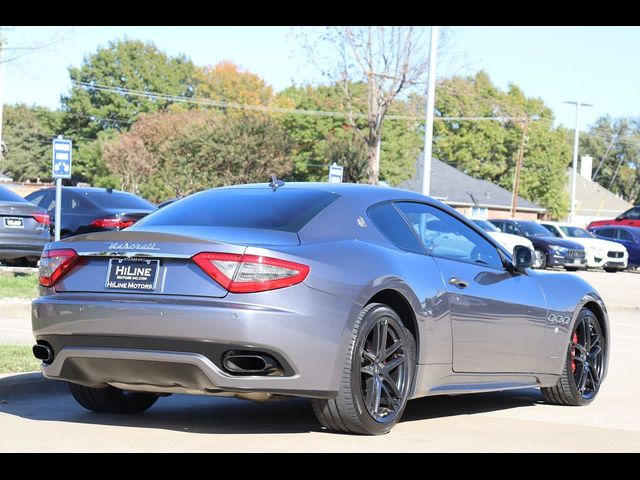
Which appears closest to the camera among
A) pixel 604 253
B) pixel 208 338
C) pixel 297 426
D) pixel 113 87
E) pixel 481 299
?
pixel 208 338

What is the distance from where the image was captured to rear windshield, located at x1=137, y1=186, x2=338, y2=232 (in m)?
6.68

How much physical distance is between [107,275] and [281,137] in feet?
224

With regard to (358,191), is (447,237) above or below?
below

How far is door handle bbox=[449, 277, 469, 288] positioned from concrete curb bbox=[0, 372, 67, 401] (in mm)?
3025

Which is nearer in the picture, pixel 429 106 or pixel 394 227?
pixel 394 227

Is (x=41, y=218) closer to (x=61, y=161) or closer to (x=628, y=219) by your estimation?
(x=61, y=161)

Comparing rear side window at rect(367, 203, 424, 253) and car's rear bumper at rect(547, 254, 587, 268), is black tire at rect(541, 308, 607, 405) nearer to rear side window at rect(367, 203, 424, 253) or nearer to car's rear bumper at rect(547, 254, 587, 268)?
rear side window at rect(367, 203, 424, 253)

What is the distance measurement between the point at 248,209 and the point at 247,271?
876 millimetres

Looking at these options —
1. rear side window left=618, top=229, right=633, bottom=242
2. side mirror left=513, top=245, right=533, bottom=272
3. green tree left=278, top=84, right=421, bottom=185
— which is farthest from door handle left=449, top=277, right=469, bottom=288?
green tree left=278, top=84, right=421, bottom=185

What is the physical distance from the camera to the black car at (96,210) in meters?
21.5

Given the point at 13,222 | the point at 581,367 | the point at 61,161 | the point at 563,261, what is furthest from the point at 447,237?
the point at 563,261

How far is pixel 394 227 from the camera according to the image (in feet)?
23.6
